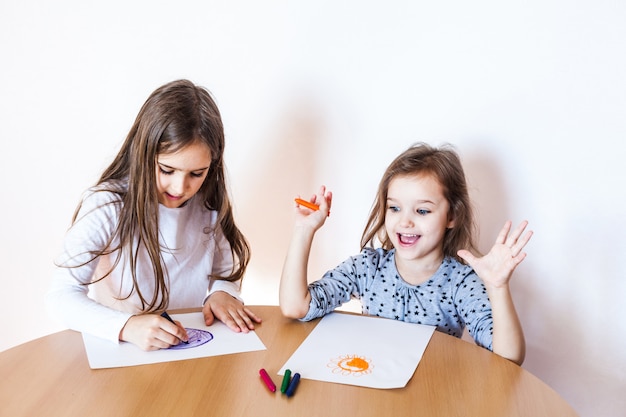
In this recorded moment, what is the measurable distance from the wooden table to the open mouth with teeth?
1.01 ft

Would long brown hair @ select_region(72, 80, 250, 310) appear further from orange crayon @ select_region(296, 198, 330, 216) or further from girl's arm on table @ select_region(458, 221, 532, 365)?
girl's arm on table @ select_region(458, 221, 532, 365)

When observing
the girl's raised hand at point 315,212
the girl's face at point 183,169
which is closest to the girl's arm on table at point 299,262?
the girl's raised hand at point 315,212

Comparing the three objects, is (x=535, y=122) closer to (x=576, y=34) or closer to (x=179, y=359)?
(x=576, y=34)

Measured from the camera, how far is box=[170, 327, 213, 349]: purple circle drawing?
99cm

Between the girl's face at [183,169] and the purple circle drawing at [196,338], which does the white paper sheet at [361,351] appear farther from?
the girl's face at [183,169]

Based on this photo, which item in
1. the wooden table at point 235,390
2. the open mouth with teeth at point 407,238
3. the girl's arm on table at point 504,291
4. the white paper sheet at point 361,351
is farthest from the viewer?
the open mouth with teeth at point 407,238

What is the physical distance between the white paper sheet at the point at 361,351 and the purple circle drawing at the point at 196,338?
0.17 metres

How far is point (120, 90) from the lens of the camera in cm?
163

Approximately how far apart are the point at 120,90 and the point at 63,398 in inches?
40.8

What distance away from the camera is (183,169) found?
1.17m

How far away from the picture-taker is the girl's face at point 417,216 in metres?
1.23

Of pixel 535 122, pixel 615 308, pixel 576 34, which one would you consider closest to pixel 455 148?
pixel 535 122

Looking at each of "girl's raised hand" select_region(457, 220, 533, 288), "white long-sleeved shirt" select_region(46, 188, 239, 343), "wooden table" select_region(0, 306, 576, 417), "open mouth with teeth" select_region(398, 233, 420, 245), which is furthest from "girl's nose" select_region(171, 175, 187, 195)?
"girl's raised hand" select_region(457, 220, 533, 288)

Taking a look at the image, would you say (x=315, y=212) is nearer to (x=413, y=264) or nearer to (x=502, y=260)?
(x=413, y=264)
